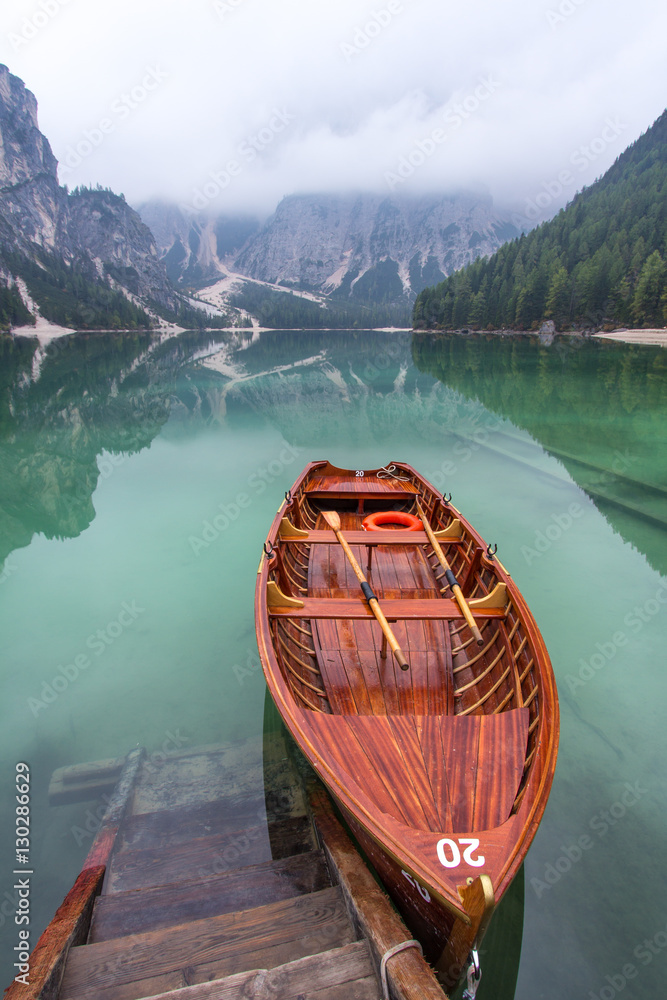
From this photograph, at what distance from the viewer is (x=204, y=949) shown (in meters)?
3.29

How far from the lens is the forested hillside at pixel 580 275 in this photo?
7938 centimetres

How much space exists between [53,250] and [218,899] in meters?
208

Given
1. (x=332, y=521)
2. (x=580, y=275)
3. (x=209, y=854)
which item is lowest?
(x=209, y=854)

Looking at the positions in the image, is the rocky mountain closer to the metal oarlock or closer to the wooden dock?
the wooden dock

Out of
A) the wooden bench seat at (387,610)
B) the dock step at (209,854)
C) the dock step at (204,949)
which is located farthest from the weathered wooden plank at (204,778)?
the dock step at (204,949)

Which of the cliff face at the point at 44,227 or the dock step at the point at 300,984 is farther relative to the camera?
the cliff face at the point at 44,227

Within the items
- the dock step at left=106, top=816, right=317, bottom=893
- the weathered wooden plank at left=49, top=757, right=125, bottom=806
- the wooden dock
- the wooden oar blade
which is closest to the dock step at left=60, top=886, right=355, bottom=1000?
the wooden dock

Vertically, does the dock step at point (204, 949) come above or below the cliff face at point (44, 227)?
below

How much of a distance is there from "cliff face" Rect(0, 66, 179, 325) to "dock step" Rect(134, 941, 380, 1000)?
150 m

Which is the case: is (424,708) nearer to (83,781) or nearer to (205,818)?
(205,818)

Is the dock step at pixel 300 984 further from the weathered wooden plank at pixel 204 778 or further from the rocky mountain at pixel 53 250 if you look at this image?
the rocky mountain at pixel 53 250

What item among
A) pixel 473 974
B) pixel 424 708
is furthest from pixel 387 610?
pixel 473 974

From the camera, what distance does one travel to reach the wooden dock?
286 centimetres

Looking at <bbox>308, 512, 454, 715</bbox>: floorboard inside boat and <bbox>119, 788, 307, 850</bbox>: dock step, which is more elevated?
<bbox>308, 512, 454, 715</bbox>: floorboard inside boat
